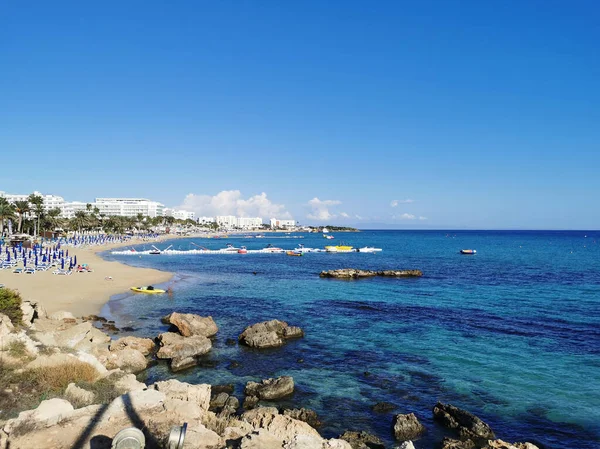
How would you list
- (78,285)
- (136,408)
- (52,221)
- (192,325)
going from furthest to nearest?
(52,221)
(78,285)
(192,325)
(136,408)

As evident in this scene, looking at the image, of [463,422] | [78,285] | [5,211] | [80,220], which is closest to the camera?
[463,422]

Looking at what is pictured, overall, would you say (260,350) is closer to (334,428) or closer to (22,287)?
(334,428)

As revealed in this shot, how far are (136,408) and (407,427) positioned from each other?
897 cm

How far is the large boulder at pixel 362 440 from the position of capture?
1294cm

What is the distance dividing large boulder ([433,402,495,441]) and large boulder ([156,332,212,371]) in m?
12.0

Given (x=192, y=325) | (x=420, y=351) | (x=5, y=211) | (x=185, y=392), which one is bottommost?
(x=420, y=351)

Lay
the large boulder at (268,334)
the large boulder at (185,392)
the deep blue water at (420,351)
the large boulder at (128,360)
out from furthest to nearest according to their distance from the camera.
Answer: the large boulder at (268,334), the large boulder at (128,360), the deep blue water at (420,351), the large boulder at (185,392)

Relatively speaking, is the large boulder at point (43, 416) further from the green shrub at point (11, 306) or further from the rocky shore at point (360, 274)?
the rocky shore at point (360, 274)

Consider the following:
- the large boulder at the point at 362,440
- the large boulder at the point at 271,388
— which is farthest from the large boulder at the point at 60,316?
the large boulder at the point at 362,440

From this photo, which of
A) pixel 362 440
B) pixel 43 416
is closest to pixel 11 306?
pixel 43 416

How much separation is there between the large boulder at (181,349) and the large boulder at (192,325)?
1.29m

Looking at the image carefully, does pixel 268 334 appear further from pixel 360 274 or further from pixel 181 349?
pixel 360 274

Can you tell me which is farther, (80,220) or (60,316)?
(80,220)

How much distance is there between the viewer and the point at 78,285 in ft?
138
